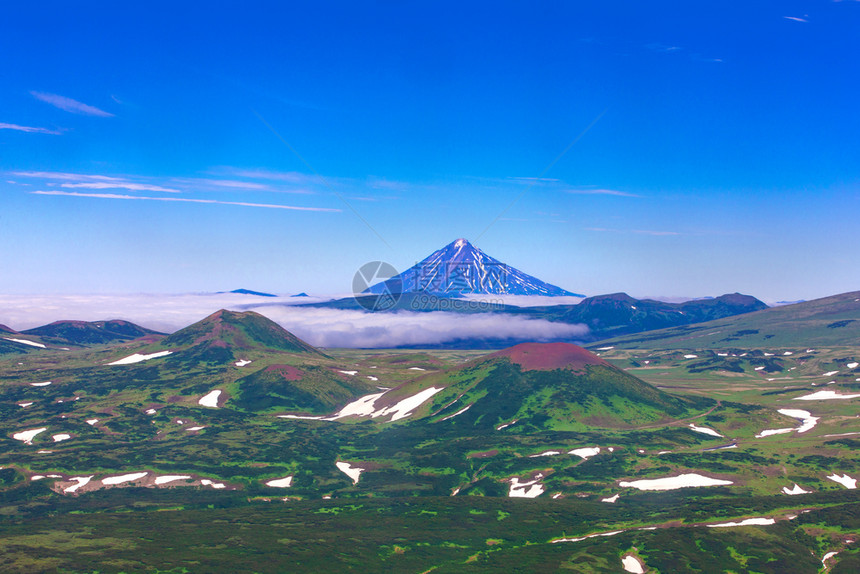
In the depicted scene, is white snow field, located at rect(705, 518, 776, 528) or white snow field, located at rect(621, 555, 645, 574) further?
white snow field, located at rect(705, 518, 776, 528)

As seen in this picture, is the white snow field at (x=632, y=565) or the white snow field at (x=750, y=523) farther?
the white snow field at (x=750, y=523)

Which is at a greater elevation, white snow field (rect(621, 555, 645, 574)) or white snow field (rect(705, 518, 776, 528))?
white snow field (rect(705, 518, 776, 528))

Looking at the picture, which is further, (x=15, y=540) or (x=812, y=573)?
(x=15, y=540)

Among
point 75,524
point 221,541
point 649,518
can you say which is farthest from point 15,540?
point 649,518

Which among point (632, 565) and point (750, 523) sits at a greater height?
point (750, 523)

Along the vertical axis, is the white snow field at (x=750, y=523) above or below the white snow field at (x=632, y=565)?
above

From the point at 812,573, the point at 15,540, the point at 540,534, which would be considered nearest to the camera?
the point at 812,573

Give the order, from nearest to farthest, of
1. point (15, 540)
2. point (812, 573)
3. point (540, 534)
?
point (812, 573), point (15, 540), point (540, 534)

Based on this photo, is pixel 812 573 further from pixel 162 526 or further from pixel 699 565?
pixel 162 526

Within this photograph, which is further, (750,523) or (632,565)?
(750,523)
